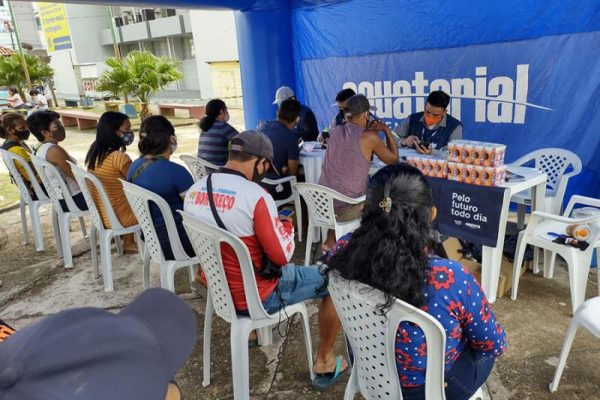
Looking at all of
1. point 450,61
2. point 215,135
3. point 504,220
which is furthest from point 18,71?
point 504,220

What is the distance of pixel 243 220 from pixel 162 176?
3.14ft

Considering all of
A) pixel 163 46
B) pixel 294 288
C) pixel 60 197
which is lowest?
pixel 294 288

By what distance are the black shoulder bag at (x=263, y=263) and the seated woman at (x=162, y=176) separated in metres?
0.73

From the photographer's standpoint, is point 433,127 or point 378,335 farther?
point 433,127

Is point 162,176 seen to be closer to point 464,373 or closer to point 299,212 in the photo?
point 299,212

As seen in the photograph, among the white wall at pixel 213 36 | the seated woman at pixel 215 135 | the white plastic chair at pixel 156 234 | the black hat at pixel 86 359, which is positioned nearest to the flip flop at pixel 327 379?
the white plastic chair at pixel 156 234

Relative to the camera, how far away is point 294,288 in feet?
6.72

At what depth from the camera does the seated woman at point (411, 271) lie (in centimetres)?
128

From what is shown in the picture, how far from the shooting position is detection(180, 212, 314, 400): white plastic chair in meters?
1.80

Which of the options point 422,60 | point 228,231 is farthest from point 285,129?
point 422,60

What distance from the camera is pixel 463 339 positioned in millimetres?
1448

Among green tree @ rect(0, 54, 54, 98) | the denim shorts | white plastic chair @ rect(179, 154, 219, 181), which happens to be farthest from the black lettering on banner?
green tree @ rect(0, 54, 54, 98)

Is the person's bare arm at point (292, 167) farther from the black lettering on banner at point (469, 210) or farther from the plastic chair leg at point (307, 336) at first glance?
the plastic chair leg at point (307, 336)

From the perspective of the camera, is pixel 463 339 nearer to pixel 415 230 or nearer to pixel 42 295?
pixel 415 230
